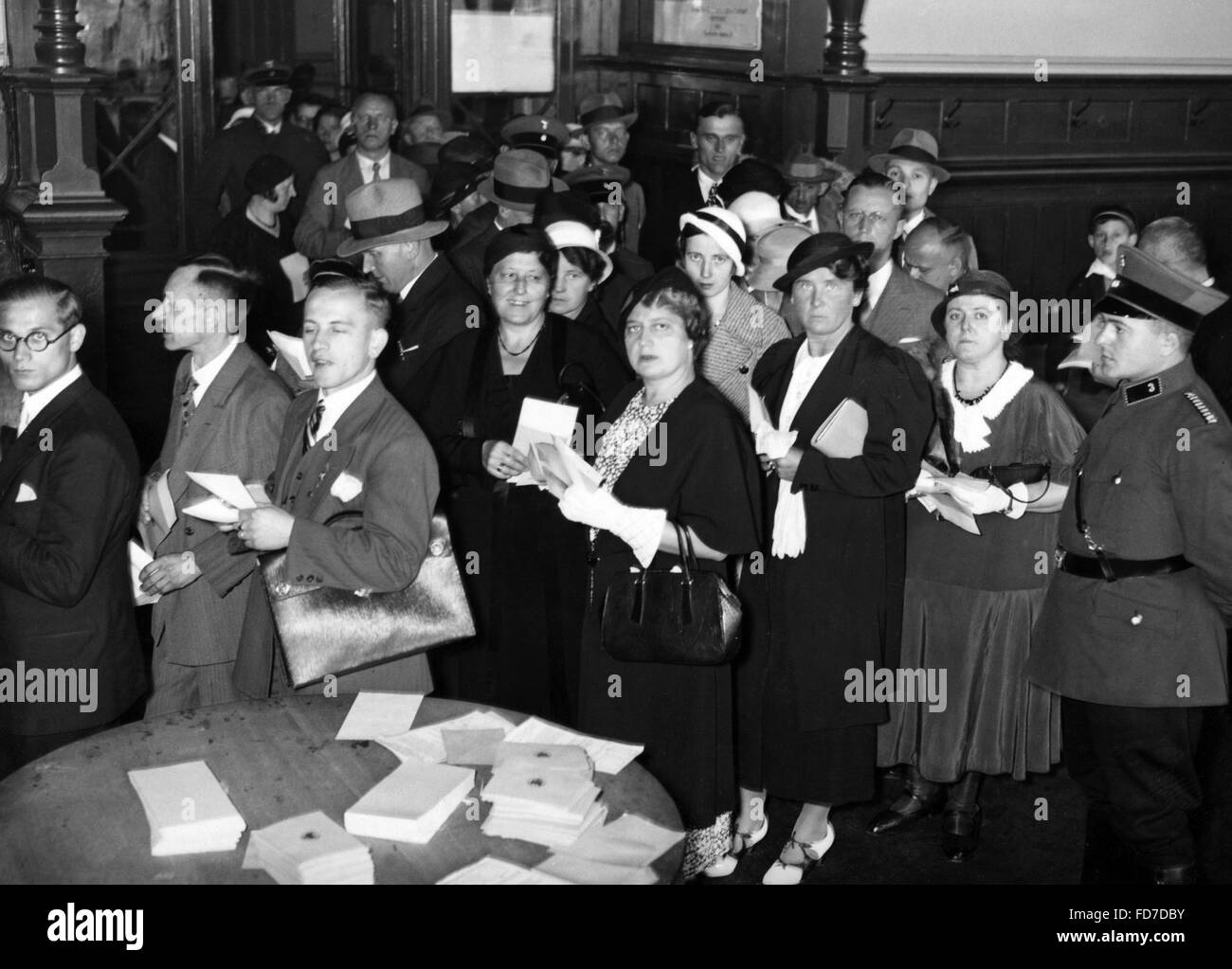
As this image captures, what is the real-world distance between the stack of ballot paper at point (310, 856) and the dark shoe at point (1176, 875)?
207 centimetres

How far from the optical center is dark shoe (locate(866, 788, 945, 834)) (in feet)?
14.9

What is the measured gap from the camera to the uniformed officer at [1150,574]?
140 inches

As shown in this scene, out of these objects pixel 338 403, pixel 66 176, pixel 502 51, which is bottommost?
pixel 338 403

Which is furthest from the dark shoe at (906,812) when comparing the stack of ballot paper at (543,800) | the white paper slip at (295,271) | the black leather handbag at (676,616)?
the white paper slip at (295,271)

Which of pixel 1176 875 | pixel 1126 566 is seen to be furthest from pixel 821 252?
pixel 1176 875

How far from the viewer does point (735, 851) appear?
14.3 feet

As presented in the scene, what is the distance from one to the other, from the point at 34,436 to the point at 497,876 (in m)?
1.72

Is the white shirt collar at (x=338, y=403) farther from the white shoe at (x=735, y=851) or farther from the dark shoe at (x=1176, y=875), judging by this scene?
the dark shoe at (x=1176, y=875)

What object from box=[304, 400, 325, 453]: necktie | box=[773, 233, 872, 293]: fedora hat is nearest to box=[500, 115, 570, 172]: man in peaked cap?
box=[773, 233, 872, 293]: fedora hat

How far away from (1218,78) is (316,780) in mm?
8749

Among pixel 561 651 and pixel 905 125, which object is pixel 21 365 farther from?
pixel 905 125

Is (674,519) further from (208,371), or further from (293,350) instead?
(293,350)

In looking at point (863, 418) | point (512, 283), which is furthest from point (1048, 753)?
point (512, 283)

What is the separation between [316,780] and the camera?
9.57ft
